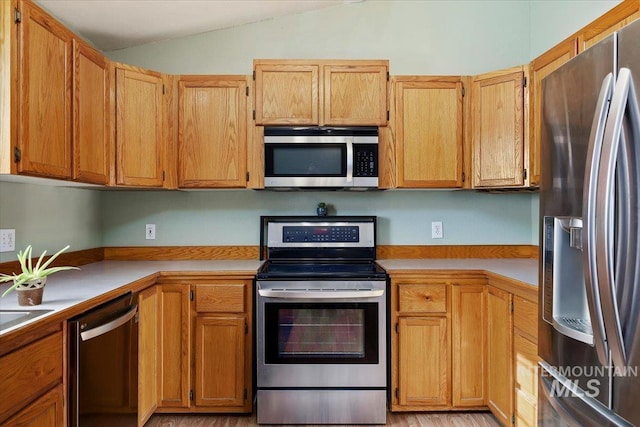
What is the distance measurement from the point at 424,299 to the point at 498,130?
1.10 metres

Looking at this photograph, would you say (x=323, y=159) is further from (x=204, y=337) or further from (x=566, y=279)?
(x=566, y=279)

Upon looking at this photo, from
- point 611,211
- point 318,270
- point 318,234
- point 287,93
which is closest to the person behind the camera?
point 611,211

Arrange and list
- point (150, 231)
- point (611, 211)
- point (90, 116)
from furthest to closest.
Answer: point (150, 231)
point (90, 116)
point (611, 211)

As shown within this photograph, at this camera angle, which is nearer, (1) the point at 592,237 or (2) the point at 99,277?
(1) the point at 592,237

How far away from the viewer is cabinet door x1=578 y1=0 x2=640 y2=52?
1.54 m

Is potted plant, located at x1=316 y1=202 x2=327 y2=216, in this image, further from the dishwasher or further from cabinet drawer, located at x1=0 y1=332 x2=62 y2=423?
cabinet drawer, located at x1=0 y1=332 x2=62 y2=423

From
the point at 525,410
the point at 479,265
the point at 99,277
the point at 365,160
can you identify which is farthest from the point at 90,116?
the point at 525,410

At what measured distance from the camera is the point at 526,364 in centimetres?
189

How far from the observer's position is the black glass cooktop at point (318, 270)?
2250mm

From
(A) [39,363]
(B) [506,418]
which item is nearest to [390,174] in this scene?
(B) [506,418]

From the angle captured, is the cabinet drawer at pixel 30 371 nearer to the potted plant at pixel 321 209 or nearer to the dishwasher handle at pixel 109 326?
the dishwasher handle at pixel 109 326

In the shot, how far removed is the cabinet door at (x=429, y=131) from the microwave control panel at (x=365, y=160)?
165 mm

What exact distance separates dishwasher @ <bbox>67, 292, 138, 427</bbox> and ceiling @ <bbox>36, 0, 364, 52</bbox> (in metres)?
1.60

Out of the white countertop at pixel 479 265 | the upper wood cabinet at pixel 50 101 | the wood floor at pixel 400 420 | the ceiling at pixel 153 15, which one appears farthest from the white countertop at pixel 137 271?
the ceiling at pixel 153 15
